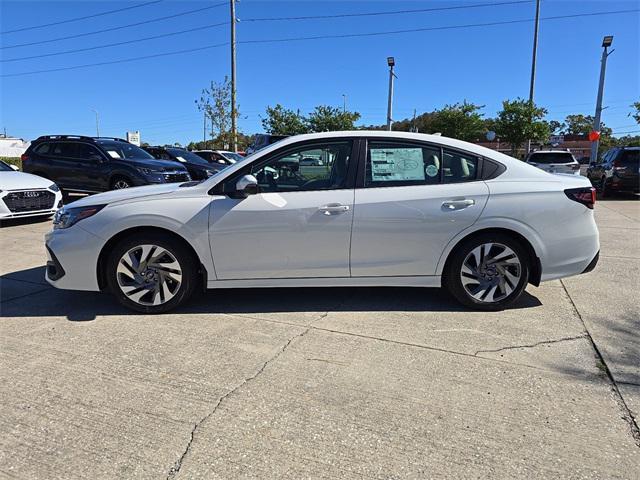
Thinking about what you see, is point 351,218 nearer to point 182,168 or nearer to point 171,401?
point 171,401

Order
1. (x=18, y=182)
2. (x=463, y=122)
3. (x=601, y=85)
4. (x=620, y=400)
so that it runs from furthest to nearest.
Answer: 1. (x=463, y=122)
2. (x=601, y=85)
3. (x=18, y=182)
4. (x=620, y=400)

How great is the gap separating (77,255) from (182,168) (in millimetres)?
8741

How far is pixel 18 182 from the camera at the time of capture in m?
9.01

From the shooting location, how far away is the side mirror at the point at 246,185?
3979 millimetres

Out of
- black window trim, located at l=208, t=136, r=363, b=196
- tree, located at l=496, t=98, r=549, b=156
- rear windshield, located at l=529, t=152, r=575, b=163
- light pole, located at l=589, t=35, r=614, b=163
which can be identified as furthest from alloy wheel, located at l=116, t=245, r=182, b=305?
tree, located at l=496, t=98, r=549, b=156

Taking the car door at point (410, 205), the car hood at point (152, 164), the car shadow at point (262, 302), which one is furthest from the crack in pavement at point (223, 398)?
the car hood at point (152, 164)

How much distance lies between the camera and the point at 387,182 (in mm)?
4195

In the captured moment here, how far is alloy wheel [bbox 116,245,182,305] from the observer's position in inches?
163

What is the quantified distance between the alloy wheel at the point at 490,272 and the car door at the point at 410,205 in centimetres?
29

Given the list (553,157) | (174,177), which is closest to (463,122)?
(553,157)

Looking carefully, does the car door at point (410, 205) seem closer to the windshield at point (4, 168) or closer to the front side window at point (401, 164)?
the front side window at point (401, 164)

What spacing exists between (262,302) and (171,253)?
100 cm

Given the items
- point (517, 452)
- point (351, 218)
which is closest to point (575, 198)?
point (351, 218)

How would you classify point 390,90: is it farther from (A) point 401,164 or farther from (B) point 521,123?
(A) point 401,164
